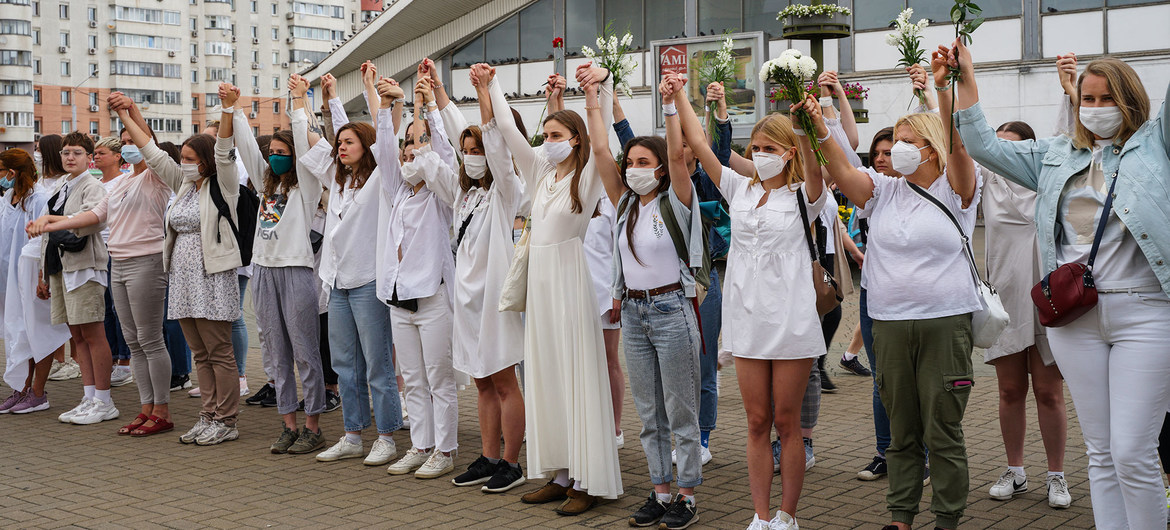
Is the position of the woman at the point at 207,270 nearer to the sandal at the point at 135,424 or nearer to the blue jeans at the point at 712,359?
the sandal at the point at 135,424

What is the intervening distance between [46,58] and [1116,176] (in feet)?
296

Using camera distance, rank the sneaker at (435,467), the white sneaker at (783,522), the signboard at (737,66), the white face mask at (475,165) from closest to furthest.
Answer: the white sneaker at (783,522), the white face mask at (475,165), the sneaker at (435,467), the signboard at (737,66)

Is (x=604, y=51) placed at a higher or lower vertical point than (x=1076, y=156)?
higher

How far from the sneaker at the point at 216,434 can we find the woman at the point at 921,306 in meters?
4.80

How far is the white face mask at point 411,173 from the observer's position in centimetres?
663

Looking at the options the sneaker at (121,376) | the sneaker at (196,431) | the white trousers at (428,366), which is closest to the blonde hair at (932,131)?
the white trousers at (428,366)

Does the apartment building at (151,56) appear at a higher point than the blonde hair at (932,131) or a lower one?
higher

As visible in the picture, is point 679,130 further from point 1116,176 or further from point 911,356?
point 1116,176

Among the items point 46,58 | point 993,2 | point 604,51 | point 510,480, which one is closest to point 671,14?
point 993,2

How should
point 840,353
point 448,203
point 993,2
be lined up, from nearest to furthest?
point 448,203 → point 840,353 → point 993,2

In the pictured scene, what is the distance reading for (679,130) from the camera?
547 centimetres

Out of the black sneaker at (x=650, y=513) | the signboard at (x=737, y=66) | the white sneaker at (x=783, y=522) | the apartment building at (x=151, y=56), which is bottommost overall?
the black sneaker at (x=650, y=513)

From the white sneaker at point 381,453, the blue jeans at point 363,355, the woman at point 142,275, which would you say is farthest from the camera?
the woman at point 142,275

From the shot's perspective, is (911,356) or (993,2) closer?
(911,356)
